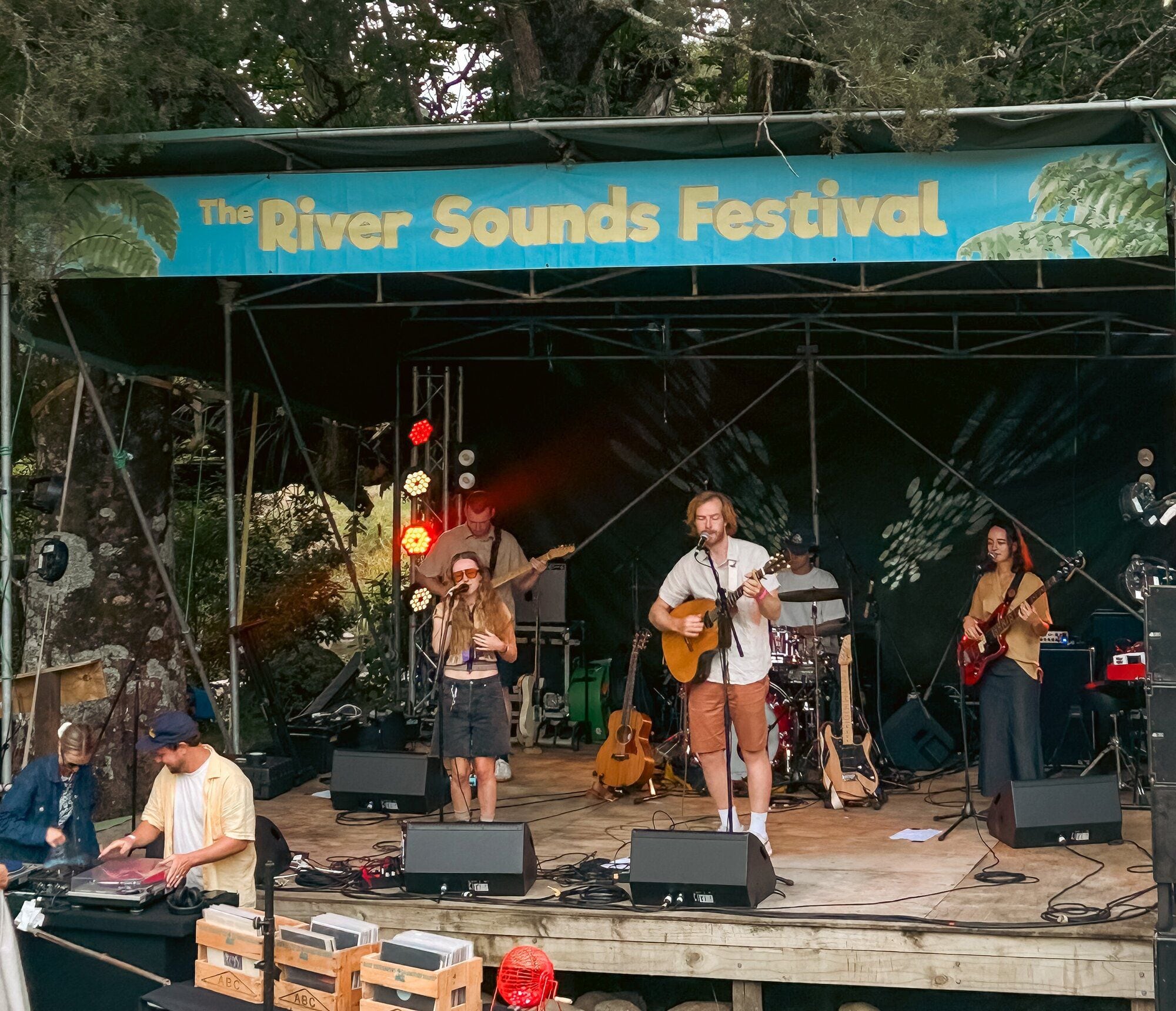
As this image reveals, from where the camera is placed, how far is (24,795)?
6164 millimetres

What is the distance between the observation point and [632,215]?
21.7 ft

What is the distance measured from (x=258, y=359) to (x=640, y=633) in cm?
324

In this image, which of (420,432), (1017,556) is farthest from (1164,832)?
(420,432)

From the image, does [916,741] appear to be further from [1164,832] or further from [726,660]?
[1164,832]

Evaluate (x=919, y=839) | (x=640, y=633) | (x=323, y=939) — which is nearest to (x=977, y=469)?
(x=640, y=633)

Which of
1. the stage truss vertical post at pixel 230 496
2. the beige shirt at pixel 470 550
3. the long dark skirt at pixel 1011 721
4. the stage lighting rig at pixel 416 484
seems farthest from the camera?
the stage lighting rig at pixel 416 484

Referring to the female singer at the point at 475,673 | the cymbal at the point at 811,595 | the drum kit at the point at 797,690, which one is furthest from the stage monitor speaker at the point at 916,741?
the female singer at the point at 475,673

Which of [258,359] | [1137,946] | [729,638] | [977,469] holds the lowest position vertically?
[1137,946]

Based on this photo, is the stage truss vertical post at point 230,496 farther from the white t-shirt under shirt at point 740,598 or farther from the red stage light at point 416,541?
the white t-shirt under shirt at point 740,598

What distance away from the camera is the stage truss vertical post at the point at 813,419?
1020 centimetres

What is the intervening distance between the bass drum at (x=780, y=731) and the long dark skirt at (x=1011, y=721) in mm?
1339

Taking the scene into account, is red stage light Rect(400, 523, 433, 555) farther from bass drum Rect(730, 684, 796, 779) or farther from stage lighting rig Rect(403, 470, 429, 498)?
bass drum Rect(730, 684, 796, 779)

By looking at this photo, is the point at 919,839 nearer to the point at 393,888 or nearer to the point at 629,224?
the point at 393,888

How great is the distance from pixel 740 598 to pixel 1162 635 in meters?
2.07
